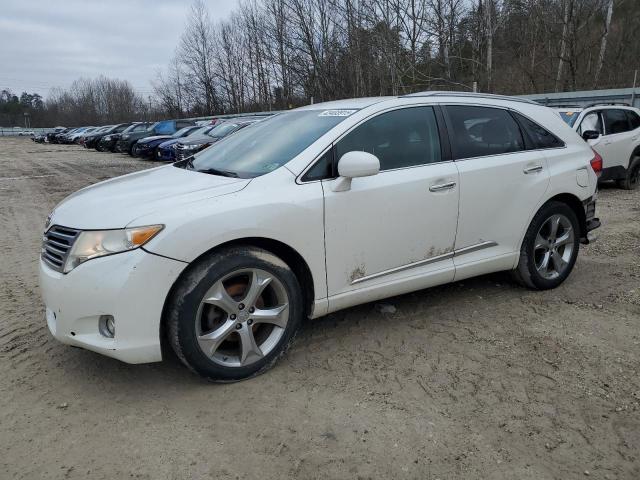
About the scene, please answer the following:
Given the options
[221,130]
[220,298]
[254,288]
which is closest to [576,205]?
[254,288]

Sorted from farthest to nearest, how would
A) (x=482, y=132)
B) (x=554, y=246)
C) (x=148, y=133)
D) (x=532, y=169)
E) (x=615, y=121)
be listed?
(x=148, y=133), (x=615, y=121), (x=554, y=246), (x=532, y=169), (x=482, y=132)

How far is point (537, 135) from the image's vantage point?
4.45 metres

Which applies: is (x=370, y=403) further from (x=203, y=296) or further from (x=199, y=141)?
(x=199, y=141)

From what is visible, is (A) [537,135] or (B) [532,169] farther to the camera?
(A) [537,135]

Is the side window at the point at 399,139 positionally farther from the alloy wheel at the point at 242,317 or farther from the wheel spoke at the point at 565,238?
the wheel spoke at the point at 565,238

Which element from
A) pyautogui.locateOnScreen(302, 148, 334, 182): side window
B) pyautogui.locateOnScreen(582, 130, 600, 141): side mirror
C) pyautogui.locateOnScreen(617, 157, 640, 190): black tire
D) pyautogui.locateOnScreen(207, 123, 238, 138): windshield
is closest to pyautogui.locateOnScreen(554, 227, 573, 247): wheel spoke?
pyautogui.locateOnScreen(302, 148, 334, 182): side window

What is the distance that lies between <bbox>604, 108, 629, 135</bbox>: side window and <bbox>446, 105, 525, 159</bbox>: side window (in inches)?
272

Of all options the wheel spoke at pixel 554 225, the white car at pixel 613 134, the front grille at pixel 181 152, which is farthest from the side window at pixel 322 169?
the front grille at pixel 181 152

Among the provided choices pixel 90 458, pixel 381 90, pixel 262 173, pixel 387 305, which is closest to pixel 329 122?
pixel 262 173

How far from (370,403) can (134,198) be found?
6.16 feet

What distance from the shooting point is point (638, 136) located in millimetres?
10266

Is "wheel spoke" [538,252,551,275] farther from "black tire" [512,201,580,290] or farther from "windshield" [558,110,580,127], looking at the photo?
"windshield" [558,110,580,127]

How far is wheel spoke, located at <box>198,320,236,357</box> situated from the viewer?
293cm

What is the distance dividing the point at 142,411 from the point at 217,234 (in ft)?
3.56
